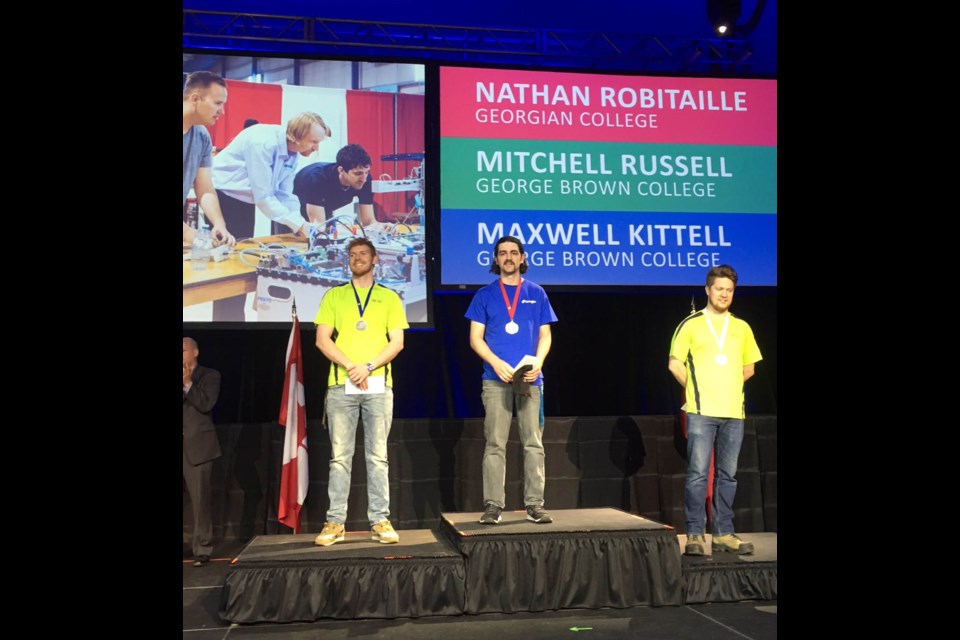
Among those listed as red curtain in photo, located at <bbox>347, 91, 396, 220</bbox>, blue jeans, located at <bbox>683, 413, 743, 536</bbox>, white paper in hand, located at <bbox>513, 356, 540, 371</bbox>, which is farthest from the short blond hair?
blue jeans, located at <bbox>683, 413, 743, 536</bbox>

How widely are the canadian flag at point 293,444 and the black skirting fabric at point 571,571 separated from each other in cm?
124

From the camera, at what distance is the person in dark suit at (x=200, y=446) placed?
530 centimetres

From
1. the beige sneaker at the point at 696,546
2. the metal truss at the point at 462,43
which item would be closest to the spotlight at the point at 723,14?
the metal truss at the point at 462,43

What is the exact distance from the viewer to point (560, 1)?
6.07 metres

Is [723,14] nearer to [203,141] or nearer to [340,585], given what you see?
[203,141]

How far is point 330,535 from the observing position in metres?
4.38

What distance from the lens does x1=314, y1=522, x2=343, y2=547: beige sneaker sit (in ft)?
14.3

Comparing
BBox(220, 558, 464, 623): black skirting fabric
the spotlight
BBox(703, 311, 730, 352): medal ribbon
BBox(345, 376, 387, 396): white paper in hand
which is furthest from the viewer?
the spotlight

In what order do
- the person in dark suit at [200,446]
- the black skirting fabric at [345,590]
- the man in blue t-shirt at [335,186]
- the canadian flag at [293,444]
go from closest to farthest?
the black skirting fabric at [345,590] → the canadian flag at [293,444] → the person in dark suit at [200,446] → the man in blue t-shirt at [335,186]

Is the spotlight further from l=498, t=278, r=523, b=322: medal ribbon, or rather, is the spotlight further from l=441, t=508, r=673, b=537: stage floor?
l=441, t=508, r=673, b=537: stage floor

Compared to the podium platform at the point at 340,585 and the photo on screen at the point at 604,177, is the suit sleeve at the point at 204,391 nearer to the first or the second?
the podium platform at the point at 340,585

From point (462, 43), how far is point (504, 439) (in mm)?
3131
